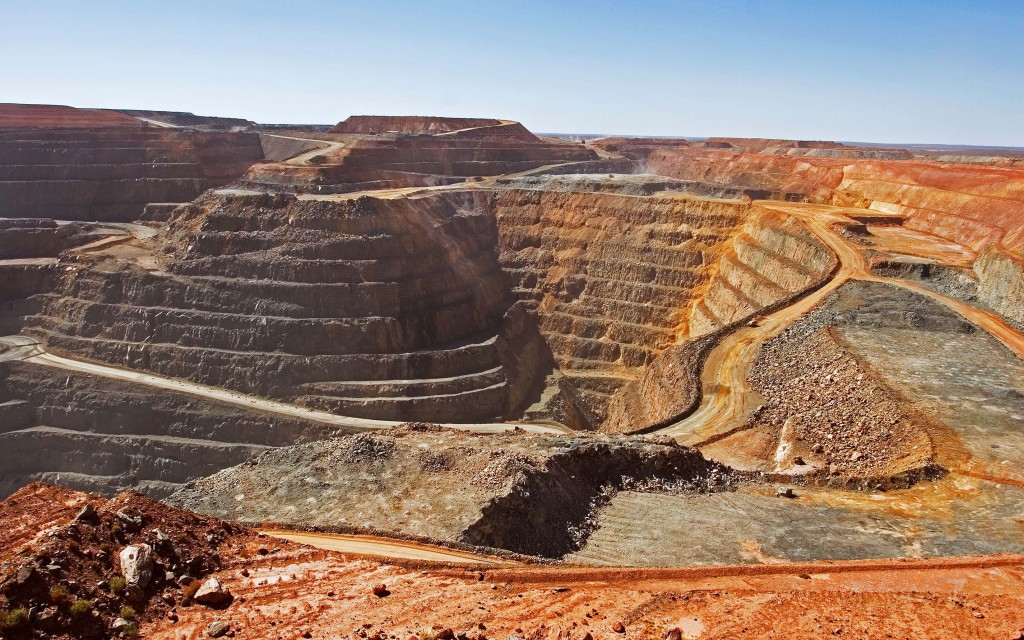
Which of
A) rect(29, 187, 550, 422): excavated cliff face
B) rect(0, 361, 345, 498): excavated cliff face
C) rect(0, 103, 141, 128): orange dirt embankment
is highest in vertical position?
rect(0, 103, 141, 128): orange dirt embankment

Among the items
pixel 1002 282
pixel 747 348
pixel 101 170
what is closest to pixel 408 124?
pixel 101 170

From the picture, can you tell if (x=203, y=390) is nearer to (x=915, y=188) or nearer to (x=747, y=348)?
(x=747, y=348)

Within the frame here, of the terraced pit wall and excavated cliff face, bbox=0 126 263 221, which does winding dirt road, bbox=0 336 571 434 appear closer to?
the terraced pit wall

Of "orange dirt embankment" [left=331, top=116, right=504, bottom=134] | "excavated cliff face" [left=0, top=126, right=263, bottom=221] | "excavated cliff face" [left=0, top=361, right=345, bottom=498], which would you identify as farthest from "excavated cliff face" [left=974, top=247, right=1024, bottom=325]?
"orange dirt embankment" [left=331, top=116, right=504, bottom=134]

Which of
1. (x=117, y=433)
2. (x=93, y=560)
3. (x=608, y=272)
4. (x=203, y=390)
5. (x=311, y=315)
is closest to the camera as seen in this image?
(x=93, y=560)

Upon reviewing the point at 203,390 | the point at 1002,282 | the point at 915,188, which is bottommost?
the point at 203,390

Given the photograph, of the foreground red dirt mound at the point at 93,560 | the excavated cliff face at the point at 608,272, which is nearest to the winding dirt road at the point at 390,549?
the foreground red dirt mound at the point at 93,560
